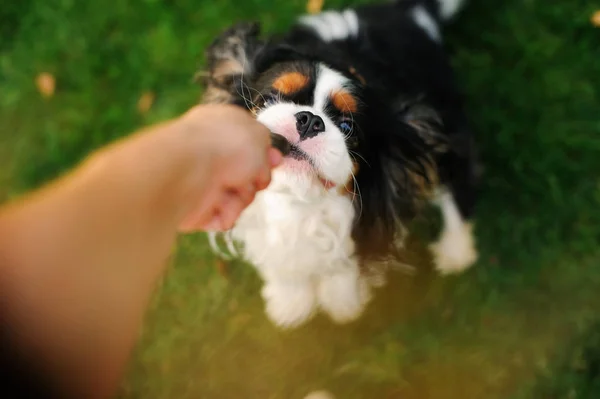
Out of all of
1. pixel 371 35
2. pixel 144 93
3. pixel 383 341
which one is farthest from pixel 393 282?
pixel 144 93

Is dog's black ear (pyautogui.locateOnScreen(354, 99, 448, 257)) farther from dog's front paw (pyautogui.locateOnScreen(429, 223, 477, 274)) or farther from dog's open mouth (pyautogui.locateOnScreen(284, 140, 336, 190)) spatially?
dog's front paw (pyautogui.locateOnScreen(429, 223, 477, 274))

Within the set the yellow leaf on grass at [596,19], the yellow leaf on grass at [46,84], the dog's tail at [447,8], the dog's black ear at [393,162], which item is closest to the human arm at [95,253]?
the dog's black ear at [393,162]

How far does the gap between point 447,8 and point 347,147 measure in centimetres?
103

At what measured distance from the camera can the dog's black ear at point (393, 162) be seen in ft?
4.77

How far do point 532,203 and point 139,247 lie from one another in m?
1.76

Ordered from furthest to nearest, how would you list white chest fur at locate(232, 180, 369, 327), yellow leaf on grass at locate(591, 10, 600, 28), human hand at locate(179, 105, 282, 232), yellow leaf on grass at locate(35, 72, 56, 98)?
yellow leaf on grass at locate(35, 72, 56, 98), yellow leaf on grass at locate(591, 10, 600, 28), white chest fur at locate(232, 180, 369, 327), human hand at locate(179, 105, 282, 232)

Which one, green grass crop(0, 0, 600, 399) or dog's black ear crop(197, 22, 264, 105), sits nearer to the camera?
dog's black ear crop(197, 22, 264, 105)

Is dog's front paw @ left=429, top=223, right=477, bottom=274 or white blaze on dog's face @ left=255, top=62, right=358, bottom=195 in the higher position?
white blaze on dog's face @ left=255, top=62, right=358, bottom=195

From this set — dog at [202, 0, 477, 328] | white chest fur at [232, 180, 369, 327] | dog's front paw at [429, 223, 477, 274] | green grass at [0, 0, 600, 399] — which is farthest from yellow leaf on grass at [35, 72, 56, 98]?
dog's front paw at [429, 223, 477, 274]

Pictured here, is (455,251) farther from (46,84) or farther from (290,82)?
(46,84)

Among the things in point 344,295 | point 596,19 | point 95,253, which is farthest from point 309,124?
point 596,19

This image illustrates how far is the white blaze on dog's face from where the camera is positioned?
1268mm

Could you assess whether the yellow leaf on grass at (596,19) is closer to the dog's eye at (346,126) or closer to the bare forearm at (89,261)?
the dog's eye at (346,126)

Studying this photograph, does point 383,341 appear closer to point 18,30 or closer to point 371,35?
point 371,35
